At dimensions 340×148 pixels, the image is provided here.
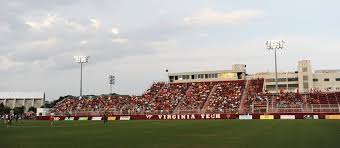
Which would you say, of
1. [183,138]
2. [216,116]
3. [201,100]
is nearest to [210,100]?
[201,100]

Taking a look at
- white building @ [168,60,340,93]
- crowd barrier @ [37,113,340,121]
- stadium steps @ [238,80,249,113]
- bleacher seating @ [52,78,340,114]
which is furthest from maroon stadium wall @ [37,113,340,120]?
white building @ [168,60,340,93]

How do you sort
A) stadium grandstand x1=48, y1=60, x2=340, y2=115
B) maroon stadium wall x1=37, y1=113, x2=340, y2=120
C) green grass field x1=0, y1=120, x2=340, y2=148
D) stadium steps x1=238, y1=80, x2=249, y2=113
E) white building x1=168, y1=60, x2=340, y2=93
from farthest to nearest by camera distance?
1. white building x1=168, y1=60, x2=340, y2=93
2. stadium steps x1=238, y1=80, x2=249, y2=113
3. stadium grandstand x1=48, y1=60, x2=340, y2=115
4. maroon stadium wall x1=37, y1=113, x2=340, y2=120
5. green grass field x1=0, y1=120, x2=340, y2=148

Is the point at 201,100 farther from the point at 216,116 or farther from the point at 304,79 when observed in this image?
the point at 304,79

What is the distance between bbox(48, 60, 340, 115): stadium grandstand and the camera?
266 feet

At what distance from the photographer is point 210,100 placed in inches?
3693

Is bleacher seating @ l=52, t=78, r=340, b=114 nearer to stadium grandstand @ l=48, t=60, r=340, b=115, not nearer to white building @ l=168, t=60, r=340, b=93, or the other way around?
stadium grandstand @ l=48, t=60, r=340, b=115

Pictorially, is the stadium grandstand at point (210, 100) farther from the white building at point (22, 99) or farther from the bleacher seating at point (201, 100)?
the white building at point (22, 99)

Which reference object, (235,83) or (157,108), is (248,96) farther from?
(157,108)

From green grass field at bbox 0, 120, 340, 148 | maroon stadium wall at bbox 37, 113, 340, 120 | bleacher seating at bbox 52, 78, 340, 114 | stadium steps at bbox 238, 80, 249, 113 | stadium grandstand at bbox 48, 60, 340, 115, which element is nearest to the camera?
green grass field at bbox 0, 120, 340, 148

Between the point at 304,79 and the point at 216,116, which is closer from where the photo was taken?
the point at 216,116

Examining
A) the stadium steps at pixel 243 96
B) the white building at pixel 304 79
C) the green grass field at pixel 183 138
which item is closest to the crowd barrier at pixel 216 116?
the stadium steps at pixel 243 96

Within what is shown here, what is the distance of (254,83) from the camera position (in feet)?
333

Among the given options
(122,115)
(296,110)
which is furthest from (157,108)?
(296,110)

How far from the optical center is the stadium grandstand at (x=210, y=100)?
266 feet
